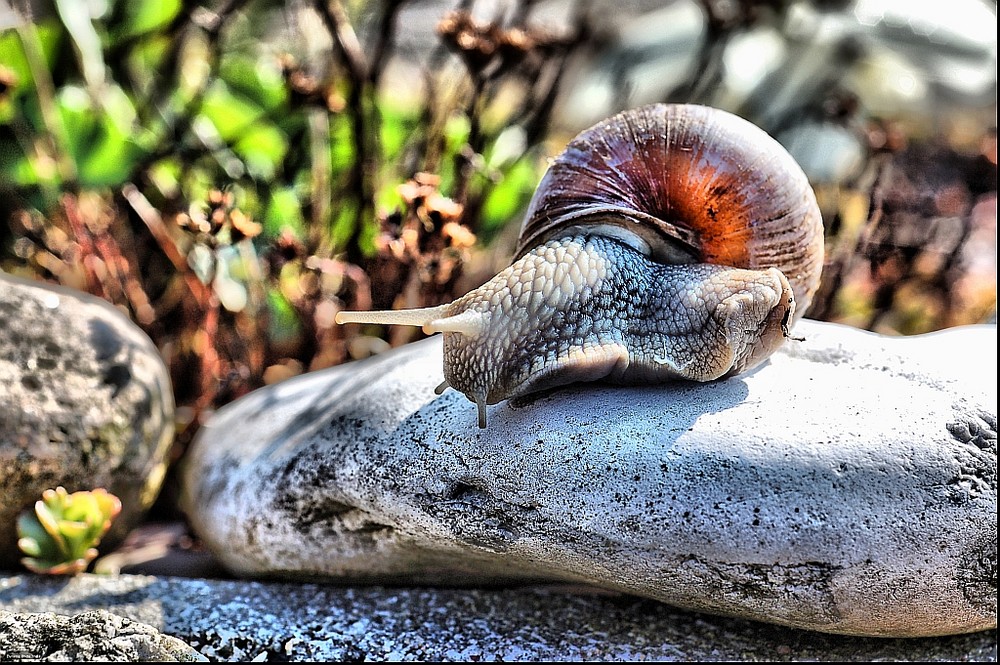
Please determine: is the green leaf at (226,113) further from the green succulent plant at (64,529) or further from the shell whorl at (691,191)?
the shell whorl at (691,191)

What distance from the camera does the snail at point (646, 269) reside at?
5.86 ft

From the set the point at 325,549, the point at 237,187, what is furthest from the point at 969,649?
the point at 237,187

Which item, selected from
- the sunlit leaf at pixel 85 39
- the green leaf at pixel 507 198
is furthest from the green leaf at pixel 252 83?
the green leaf at pixel 507 198

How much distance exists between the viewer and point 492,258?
10.6ft

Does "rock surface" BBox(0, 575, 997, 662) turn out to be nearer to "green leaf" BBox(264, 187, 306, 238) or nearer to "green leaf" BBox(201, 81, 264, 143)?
"green leaf" BBox(264, 187, 306, 238)

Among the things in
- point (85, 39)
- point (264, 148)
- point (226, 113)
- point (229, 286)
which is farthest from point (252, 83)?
point (229, 286)

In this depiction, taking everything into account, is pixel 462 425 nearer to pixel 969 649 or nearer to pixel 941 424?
pixel 941 424

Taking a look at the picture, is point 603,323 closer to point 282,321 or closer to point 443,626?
point 443,626

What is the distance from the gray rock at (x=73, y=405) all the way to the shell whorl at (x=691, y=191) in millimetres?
A: 1123

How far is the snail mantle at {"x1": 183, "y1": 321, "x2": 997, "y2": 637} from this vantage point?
166cm

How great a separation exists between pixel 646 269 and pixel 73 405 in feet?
4.63

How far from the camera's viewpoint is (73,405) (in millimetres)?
2195

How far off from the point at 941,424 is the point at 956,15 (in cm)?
410

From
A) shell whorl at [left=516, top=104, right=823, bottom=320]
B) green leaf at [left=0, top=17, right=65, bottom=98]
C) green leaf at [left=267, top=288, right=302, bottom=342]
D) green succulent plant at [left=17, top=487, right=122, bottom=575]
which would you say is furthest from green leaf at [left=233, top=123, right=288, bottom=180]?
shell whorl at [left=516, top=104, right=823, bottom=320]
